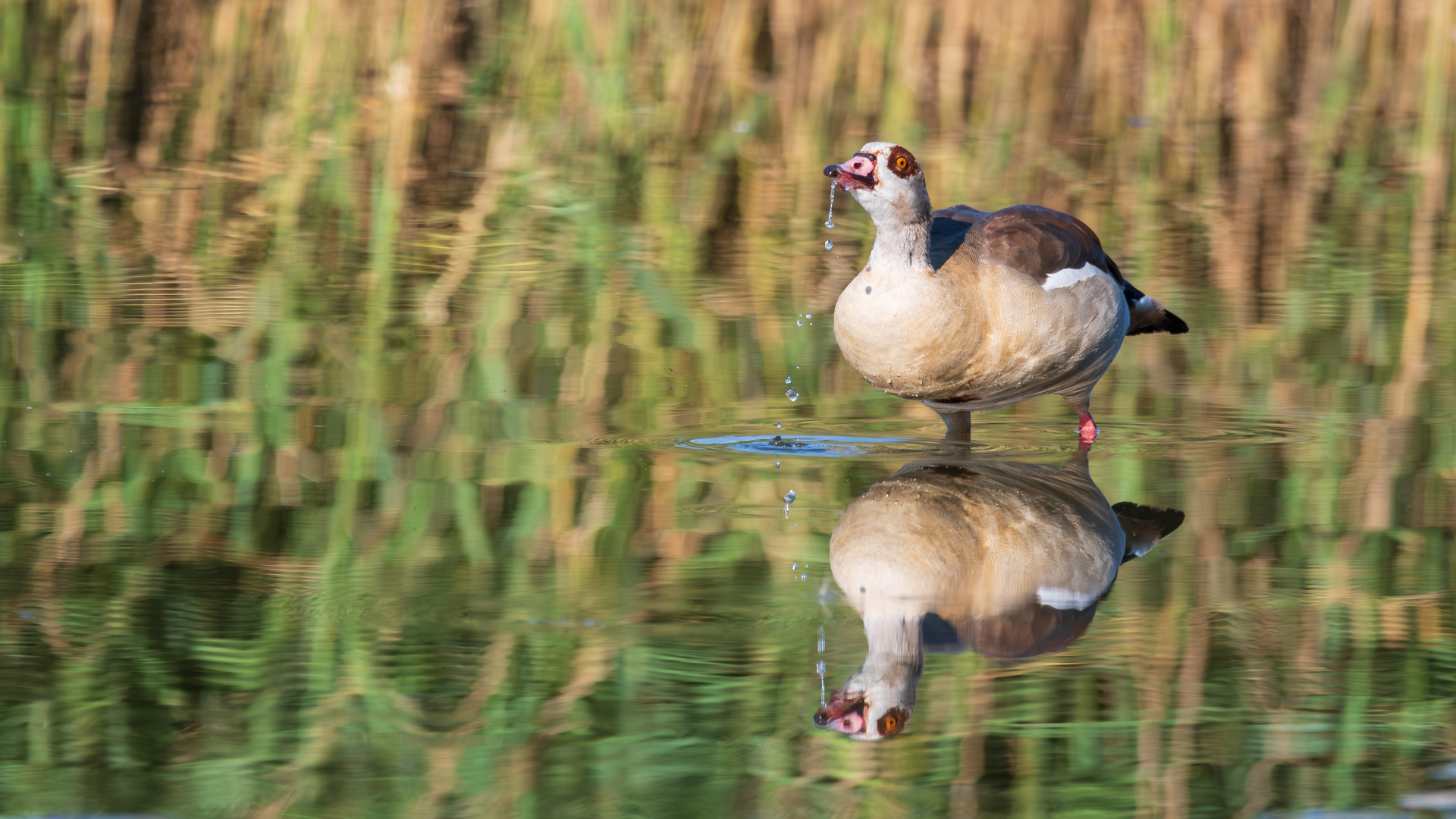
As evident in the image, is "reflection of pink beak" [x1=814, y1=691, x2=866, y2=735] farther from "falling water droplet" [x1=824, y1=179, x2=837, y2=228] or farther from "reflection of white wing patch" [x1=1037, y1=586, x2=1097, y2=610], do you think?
"falling water droplet" [x1=824, y1=179, x2=837, y2=228]

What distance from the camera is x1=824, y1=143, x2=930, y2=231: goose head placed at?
6.14m

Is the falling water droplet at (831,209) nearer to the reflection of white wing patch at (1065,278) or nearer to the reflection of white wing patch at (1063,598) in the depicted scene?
the reflection of white wing patch at (1065,278)

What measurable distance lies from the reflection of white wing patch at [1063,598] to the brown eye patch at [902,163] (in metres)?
2.05

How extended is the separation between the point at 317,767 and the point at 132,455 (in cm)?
256

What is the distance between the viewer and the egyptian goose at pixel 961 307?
6031 millimetres

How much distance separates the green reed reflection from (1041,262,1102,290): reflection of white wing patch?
0.56m

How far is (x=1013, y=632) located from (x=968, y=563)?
1.72ft

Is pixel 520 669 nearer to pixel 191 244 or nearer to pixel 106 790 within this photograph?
pixel 106 790

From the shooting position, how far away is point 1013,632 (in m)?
4.22

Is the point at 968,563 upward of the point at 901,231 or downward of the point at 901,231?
downward

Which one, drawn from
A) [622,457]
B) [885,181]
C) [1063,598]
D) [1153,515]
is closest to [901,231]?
[885,181]

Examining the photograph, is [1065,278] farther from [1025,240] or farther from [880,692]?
[880,692]

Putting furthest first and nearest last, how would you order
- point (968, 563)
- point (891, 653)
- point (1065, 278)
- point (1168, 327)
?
point (1168, 327) → point (1065, 278) → point (968, 563) → point (891, 653)

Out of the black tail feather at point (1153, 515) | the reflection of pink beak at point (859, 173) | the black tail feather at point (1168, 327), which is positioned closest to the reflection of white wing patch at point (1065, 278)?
the reflection of pink beak at point (859, 173)
